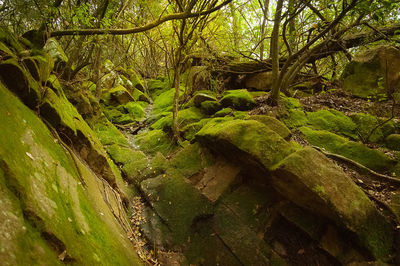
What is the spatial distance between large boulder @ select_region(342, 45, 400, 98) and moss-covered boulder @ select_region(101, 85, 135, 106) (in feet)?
39.3

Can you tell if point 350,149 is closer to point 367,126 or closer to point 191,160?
point 367,126

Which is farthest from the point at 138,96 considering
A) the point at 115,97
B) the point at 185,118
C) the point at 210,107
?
the point at 210,107

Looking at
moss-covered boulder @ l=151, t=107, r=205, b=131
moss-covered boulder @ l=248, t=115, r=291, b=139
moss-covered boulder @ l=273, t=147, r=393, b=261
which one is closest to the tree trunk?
moss-covered boulder @ l=248, t=115, r=291, b=139

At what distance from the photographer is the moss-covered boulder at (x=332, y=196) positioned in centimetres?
414

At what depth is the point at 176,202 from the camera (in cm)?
585

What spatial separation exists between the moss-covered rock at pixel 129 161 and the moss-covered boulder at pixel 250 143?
2516 millimetres

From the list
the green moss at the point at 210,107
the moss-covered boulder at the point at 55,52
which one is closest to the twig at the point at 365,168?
the green moss at the point at 210,107

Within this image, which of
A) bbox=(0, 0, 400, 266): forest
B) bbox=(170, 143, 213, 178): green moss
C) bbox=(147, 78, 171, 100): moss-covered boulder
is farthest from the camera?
bbox=(147, 78, 171, 100): moss-covered boulder

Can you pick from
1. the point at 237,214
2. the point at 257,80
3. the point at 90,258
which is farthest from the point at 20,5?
the point at 257,80

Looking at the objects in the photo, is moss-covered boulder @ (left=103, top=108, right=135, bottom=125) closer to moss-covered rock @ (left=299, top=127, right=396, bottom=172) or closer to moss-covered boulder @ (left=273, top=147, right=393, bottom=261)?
moss-covered rock @ (left=299, top=127, right=396, bottom=172)

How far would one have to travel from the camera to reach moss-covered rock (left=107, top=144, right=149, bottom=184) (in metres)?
6.92

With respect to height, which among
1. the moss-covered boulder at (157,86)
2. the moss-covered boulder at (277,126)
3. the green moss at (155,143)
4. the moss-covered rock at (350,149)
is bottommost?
the green moss at (155,143)

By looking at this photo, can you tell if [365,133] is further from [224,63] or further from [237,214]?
[224,63]

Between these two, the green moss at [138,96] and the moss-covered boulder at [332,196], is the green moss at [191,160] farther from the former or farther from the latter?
→ the green moss at [138,96]
